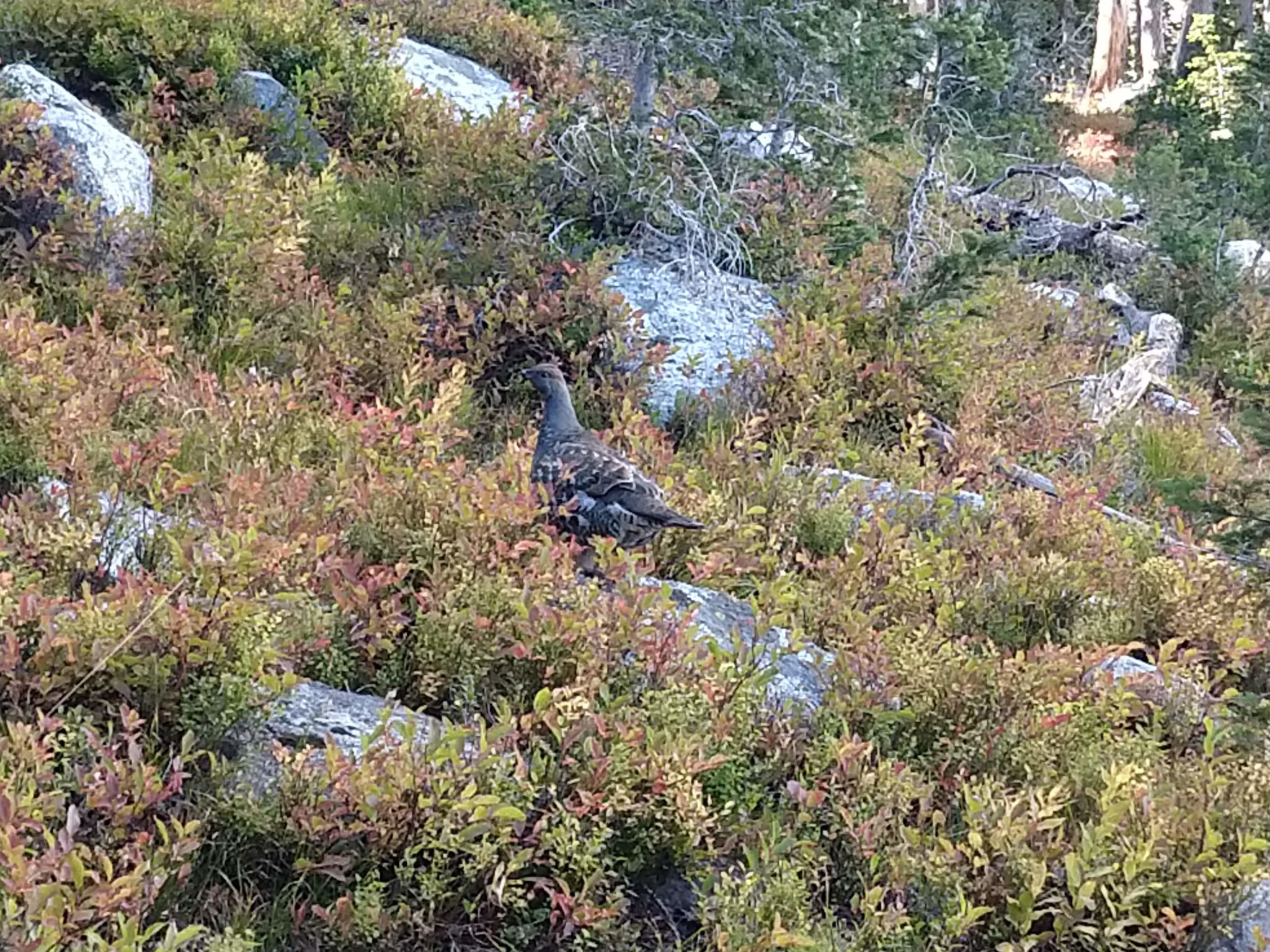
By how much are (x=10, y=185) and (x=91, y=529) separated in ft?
13.8

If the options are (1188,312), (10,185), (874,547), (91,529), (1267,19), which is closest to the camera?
(91,529)

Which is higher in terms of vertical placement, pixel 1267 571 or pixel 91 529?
pixel 1267 571

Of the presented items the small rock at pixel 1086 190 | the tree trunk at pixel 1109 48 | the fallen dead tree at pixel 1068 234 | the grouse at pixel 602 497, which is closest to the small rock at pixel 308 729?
the grouse at pixel 602 497

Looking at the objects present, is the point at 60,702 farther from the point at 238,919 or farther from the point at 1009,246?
the point at 1009,246

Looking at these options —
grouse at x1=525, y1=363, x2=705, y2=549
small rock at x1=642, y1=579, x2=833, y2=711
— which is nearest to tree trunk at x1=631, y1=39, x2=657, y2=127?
grouse at x1=525, y1=363, x2=705, y2=549

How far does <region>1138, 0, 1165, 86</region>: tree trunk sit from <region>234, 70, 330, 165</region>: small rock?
3169 centimetres

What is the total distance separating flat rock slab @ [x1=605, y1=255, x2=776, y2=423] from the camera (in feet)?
28.7

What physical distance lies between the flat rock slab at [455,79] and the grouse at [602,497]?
6.19 meters

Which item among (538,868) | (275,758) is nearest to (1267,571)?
(538,868)

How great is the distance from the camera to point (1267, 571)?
4.95 meters

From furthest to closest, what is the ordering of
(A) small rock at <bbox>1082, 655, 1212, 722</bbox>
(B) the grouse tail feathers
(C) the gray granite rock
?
1. (C) the gray granite rock
2. (B) the grouse tail feathers
3. (A) small rock at <bbox>1082, 655, 1212, 722</bbox>

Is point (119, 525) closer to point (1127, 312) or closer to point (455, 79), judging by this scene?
point (455, 79)

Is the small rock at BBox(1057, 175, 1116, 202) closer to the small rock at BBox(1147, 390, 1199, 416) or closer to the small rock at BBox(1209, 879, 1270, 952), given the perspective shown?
the small rock at BBox(1147, 390, 1199, 416)

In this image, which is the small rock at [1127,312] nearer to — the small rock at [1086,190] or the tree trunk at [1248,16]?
the small rock at [1086,190]
